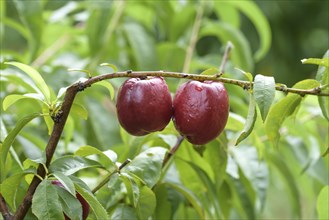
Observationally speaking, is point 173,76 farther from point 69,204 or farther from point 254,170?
point 254,170

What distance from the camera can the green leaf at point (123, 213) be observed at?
73cm

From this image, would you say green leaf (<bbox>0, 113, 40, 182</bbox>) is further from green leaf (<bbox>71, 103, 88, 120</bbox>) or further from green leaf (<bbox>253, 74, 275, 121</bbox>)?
green leaf (<bbox>253, 74, 275, 121</bbox>)

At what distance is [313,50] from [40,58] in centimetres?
127

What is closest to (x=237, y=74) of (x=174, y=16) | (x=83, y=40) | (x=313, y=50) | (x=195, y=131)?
(x=174, y=16)

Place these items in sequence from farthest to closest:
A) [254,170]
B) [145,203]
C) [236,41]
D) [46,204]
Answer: [236,41], [254,170], [145,203], [46,204]

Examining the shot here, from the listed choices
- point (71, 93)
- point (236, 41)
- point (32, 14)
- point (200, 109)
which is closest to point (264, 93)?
point (200, 109)

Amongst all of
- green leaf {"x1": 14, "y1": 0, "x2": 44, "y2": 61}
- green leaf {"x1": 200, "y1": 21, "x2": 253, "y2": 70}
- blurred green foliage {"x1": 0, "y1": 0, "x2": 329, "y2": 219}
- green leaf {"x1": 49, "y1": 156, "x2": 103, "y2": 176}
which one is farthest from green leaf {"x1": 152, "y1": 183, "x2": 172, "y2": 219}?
green leaf {"x1": 200, "y1": 21, "x2": 253, "y2": 70}

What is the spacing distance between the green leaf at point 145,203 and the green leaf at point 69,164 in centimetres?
5

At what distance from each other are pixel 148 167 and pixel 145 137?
10cm

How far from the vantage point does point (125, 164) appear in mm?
678

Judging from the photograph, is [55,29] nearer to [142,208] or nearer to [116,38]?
[116,38]

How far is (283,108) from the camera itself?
2.24 feet

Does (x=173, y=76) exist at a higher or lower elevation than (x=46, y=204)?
higher

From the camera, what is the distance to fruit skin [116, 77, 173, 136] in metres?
0.61
